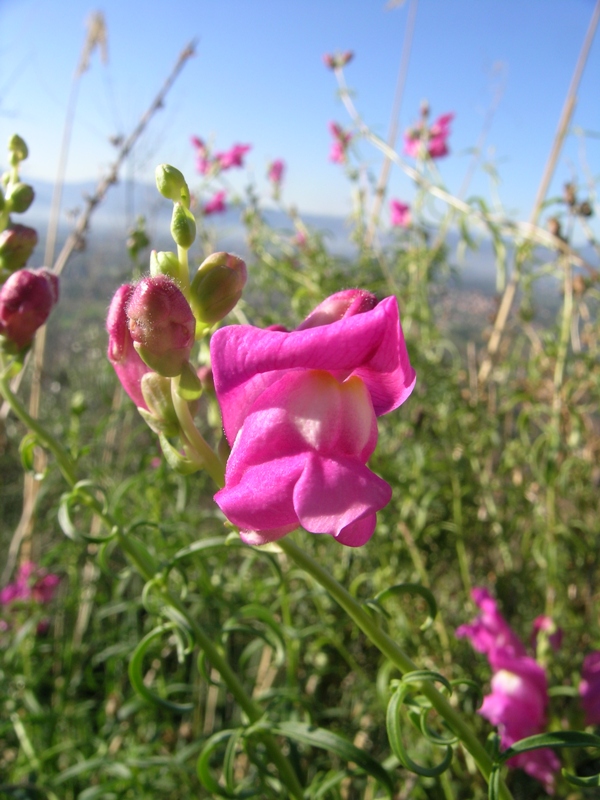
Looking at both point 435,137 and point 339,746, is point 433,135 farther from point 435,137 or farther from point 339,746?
point 339,746

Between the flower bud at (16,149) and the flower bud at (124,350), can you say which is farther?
the flower bud at (16,149)

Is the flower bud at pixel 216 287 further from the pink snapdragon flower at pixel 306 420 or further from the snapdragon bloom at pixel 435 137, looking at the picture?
the snapdragon bloom at pixel 435 137

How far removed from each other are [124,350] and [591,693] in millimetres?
961

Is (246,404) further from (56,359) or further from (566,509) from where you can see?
(56,359)

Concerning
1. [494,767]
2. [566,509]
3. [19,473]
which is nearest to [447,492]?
[566,509]

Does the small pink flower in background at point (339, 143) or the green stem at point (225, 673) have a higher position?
the small pink flower in background at point (339, 143)

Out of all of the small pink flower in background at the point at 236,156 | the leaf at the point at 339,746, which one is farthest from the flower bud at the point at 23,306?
the small pink flower in background at the point at 236,156

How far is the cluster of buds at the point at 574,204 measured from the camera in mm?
1229

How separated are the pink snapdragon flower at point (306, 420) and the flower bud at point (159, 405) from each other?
5 cm

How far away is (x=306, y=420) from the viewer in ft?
1.24

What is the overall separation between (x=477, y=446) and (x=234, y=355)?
1027 millimetres

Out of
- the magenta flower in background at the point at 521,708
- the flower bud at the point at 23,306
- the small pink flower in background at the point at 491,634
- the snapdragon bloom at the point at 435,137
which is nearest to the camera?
the flower bud at the point at 23,306

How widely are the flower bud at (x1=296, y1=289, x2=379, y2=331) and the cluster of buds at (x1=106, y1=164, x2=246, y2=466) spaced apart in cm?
6

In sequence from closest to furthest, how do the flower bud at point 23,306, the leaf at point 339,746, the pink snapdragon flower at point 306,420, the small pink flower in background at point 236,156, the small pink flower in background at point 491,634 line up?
the pink snapdragon flower at point 306,420, the leaf at point 339,746, the flower bud at point 23,306, the small pink flower in background at point 491,634, the small pink flower in background at point 236,156
